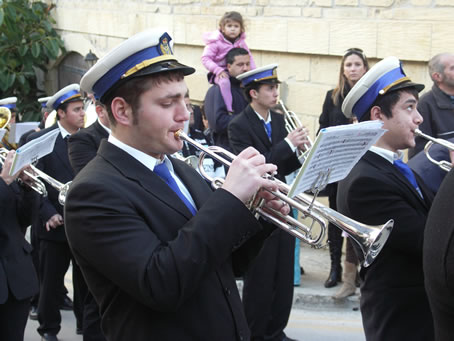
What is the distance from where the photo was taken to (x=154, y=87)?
2.48 metres

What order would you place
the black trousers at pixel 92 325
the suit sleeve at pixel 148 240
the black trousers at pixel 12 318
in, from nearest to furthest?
the suit sleeve at pixel 148 240 → the black trousers at pixel 12 318 → the black trousers at pixel 92 325

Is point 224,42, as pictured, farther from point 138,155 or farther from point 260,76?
point 138,155

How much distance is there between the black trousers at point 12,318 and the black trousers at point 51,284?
47.4 inches

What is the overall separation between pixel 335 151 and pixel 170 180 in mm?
599

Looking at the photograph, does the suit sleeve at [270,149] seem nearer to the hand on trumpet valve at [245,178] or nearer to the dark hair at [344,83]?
the dark hair at [344,83]

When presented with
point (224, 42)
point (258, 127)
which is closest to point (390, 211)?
point (258, 127)

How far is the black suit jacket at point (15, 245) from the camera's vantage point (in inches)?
175

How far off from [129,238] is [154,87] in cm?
52

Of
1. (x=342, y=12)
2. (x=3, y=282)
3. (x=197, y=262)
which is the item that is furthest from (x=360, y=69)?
(x=197, y=262)

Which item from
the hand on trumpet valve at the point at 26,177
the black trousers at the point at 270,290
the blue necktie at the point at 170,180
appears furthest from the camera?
the black trousers at the point at 270,290

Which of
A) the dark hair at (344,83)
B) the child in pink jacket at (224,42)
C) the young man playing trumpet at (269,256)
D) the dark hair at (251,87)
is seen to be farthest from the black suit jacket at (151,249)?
the child in pink jacket at (224,42)

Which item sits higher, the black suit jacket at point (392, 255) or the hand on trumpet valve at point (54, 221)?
→ the black suit jacket at point (392, 255)

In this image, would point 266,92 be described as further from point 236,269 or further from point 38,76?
point 38,76

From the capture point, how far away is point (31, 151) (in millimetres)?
4598
